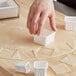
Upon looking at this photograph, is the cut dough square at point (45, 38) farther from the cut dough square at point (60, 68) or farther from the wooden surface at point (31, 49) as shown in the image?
the cut dough square at point (60, 68)

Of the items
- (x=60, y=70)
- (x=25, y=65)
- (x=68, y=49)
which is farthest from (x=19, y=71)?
(x=68, y=49)

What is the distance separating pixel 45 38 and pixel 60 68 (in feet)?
0.54

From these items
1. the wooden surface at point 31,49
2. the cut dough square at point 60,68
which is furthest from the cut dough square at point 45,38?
the cut dough square at point 60,68

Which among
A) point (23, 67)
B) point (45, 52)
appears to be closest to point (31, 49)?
point (45, 52)

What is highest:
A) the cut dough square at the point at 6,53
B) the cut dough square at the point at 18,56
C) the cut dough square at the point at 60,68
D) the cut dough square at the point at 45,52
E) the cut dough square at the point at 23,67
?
the cut dough square at the point at 23,67

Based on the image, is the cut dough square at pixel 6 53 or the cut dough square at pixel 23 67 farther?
the cut dough square at pixel 6 53

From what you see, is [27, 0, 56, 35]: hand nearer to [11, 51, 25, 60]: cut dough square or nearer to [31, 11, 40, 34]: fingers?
[31, 11, 40, 34]: fingers

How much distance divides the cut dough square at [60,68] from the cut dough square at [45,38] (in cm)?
15

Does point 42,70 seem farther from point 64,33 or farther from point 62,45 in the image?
point 64,33

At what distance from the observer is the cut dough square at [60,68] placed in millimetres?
959

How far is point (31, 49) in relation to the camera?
1.09m

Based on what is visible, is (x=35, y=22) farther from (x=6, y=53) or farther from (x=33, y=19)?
(x=6, y=53)

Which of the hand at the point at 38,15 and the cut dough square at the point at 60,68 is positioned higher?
the hand at the point at 38,15

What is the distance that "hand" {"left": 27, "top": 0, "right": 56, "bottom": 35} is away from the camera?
1.08m
